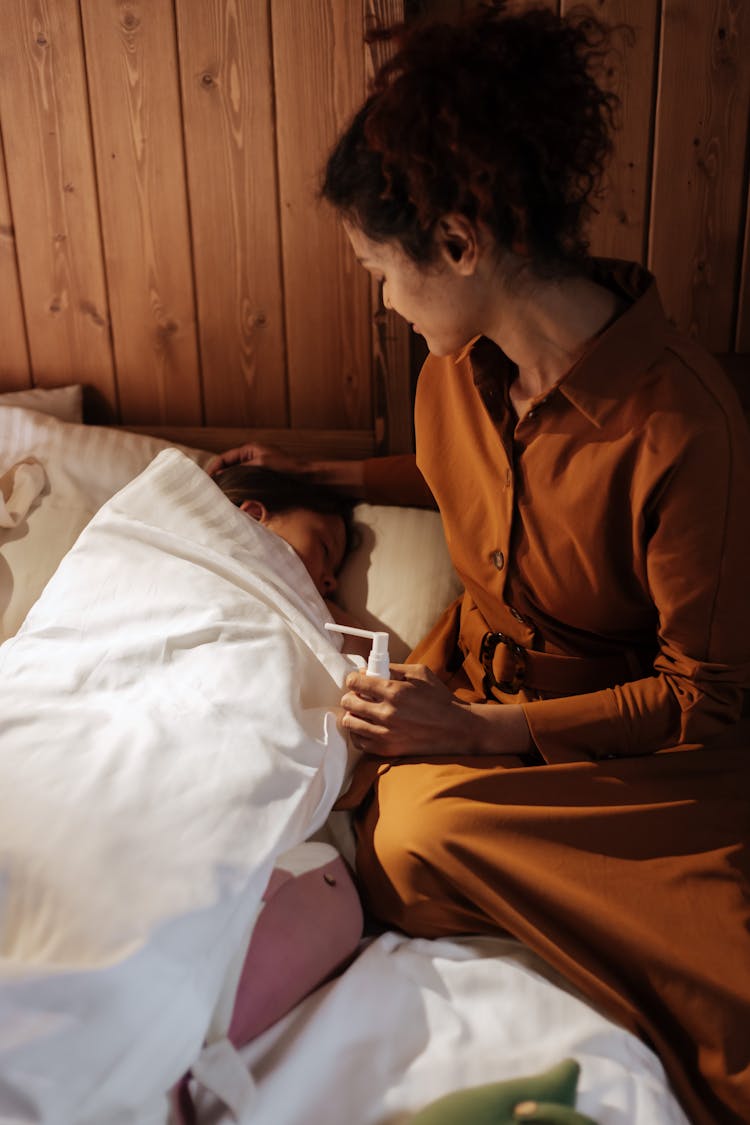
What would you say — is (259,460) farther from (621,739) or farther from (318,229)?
(621,739)

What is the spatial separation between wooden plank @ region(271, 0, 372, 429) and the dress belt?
62 centimetres

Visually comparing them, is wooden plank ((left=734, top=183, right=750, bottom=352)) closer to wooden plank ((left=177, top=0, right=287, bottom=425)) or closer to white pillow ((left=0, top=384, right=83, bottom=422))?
wooden plank ((left=177, top=0, right=287, bottom=425))

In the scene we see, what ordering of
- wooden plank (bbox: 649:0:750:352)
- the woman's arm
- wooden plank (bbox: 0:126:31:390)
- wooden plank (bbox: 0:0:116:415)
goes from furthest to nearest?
wooden plank (bbox: 0:126:31:390), wooden plank (bbox: 0:0:116:415), the woman's arm, wooden plank (bbox: 649:0:750:352)

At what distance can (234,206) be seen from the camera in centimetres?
165

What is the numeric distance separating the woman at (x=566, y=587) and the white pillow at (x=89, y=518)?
0.80 ft

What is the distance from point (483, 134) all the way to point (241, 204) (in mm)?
802

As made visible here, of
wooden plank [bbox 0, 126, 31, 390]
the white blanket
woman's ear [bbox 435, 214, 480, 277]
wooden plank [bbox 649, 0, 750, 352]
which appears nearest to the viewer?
the white blanket

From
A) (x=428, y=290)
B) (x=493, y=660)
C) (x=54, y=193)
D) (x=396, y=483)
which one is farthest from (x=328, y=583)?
(x=54, y=193)

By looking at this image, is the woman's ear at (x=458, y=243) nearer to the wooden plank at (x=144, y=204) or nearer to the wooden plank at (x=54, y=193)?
the wooden plank at (x=144, y=204)

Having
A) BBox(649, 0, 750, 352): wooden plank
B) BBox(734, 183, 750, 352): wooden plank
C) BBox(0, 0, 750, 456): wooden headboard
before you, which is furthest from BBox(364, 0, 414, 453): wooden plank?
BBox(734, 183, 750, 352): wooden plank

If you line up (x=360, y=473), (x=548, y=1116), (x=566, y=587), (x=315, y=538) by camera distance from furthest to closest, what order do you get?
(x=360, y=473)
(x=315, y=538)
(x=566, y=587)
(x=548, y=1116)

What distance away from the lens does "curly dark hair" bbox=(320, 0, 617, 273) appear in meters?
0.94

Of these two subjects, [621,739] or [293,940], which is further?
[621,739]

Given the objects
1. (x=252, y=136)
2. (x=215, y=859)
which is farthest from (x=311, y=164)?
(x=215, y=859)
